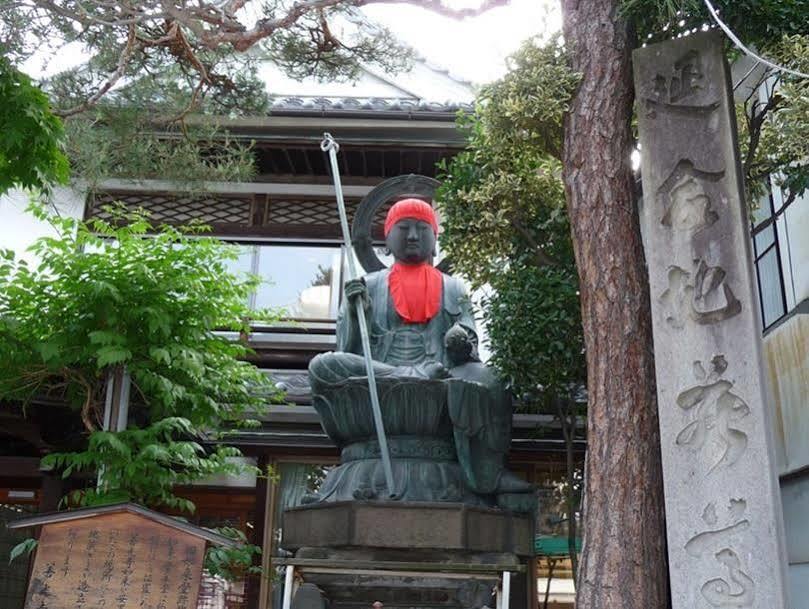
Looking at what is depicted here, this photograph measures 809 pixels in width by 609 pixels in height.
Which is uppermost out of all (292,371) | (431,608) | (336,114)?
(336,114)

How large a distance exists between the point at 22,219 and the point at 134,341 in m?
4.94

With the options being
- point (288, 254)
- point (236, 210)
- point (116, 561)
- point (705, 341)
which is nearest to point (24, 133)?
point (116, 561)

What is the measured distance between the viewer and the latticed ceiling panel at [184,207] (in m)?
11.9

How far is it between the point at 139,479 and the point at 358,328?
221 cm

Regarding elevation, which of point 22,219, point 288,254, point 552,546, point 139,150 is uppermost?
point 22,219

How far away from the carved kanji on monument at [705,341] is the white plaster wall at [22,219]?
26.9ft

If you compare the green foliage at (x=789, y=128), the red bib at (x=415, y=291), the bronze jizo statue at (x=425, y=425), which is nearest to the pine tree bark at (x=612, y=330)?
the green foliage at (x=789, y=128)

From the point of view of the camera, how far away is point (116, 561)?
15.6 feet

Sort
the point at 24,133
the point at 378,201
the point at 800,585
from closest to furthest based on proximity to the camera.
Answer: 1. the point at 24,133
2. the point at 800,585
3. the point at 378,201

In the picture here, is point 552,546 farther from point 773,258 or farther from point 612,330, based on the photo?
point 612,330

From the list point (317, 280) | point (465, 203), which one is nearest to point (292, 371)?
point (317, 280)

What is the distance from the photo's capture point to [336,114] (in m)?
10.8

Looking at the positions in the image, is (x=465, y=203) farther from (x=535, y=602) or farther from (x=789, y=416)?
(x=535, y=602)

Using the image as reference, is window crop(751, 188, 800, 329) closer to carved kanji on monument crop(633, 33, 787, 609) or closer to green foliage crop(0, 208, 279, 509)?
carved kanji on monument crop(633, 33, 787, 609)
